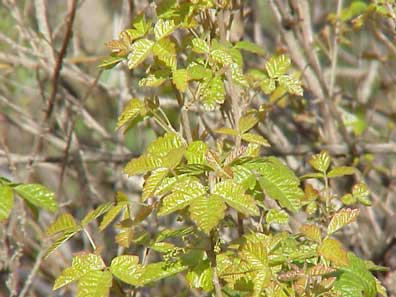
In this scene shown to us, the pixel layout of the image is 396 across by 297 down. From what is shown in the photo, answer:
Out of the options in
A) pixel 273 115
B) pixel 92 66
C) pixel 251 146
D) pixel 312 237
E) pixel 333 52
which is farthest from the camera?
pixel 92 66

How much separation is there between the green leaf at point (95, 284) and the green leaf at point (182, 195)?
0.23 metres

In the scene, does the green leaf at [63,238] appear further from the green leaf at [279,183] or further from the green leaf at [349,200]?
the green leaf at [349,200]

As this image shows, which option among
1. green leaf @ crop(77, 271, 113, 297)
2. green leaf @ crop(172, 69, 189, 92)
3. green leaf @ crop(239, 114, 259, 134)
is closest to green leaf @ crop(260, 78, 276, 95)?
green leaf @ crop(239, 114, 259, 134)

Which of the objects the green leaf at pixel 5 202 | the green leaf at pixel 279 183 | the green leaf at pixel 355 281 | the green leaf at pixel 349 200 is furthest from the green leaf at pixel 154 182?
the green leaf at pixel 349 200

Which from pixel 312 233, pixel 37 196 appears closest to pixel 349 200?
pixel 312 233

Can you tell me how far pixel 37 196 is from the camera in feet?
6.34

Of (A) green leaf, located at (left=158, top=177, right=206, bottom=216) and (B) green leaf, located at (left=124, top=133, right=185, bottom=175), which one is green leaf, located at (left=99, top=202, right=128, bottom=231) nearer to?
(B) green leaf, located at (left=124, top=133, right=185, bottom=175)

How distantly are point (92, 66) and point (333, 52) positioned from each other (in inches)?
65.9

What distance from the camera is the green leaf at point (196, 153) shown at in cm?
171

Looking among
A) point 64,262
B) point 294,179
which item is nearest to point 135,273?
point 294,179

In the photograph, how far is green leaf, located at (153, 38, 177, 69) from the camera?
1825mm

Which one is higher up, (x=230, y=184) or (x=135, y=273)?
(x=230, y=184)

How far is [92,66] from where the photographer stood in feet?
14.3

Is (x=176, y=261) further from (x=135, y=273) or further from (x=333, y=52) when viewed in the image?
(x=333, y=52)
